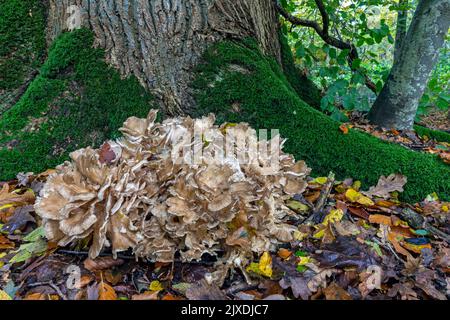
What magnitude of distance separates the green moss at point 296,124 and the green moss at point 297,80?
1541mm

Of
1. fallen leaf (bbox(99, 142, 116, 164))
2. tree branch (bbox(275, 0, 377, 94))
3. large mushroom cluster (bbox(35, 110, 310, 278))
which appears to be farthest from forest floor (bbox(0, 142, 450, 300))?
tree branch (bbox(275, 0, 377, 94))

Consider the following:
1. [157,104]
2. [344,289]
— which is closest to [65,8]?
[157,104]

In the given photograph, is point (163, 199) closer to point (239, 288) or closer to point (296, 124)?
point (239, 288)

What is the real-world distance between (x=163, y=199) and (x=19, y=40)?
3.12 m

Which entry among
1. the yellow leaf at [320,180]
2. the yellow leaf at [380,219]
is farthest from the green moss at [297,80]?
the yellow leaf at [380,219]

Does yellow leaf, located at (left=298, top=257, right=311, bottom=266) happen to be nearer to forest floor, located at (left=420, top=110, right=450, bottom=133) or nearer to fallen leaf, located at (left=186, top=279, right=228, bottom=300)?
fallen leaf, located at (left=186, top=279, right=228, bottom=300)

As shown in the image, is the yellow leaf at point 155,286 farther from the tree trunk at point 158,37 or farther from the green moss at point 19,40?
the green moss at point 19,40

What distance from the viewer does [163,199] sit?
88.7 inches

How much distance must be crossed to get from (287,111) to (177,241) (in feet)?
6.12

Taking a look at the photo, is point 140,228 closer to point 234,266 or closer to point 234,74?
point 234,266

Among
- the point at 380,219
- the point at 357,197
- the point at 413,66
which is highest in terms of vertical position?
the point at 413,66

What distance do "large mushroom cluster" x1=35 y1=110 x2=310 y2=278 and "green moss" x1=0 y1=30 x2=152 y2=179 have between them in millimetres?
1099

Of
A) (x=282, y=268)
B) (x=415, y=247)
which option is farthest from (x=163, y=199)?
(x=415, y=247)
